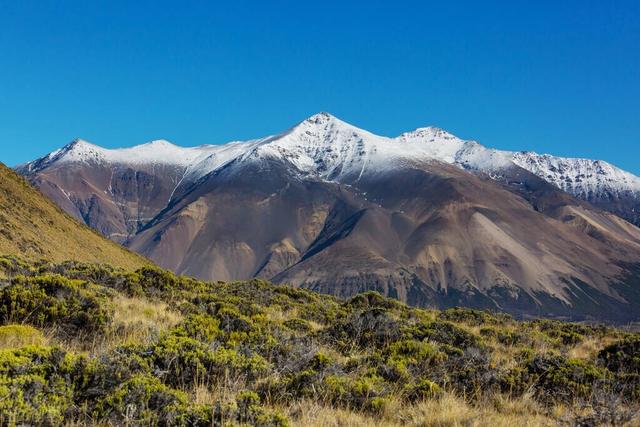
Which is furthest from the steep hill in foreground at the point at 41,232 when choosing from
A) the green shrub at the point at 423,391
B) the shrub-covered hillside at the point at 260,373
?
the green shrub at the point at 423,391

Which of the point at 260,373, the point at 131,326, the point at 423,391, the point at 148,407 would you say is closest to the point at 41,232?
the point at 131,326

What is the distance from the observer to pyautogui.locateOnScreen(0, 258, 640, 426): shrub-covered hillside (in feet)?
19.1

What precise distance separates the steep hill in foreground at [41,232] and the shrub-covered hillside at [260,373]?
2851cm

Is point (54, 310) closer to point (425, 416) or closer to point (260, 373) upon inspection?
point (260, 373)

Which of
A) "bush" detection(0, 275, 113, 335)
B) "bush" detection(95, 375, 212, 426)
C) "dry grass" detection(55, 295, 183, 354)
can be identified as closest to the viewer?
"bush" detection(95, 375, 212, 426)

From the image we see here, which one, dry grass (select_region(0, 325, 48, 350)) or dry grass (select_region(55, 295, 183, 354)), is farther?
dry grass (select_region(55, 295, 183, 354))

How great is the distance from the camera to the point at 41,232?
43.4 meters

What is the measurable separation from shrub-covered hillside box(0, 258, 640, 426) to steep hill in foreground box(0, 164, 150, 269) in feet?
93.5

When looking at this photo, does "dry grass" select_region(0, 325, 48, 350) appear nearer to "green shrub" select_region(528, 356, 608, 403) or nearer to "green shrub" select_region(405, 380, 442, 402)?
"green shrub" select_region(405, 380, 442, 402)

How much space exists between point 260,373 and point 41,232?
42.4 meters

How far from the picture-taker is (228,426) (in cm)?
535

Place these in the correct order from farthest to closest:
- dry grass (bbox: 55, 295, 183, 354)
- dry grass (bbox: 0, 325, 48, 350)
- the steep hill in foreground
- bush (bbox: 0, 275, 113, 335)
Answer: the steep hill in foreground < bush (bbox: 0, 275, 113, 335) < dry grass (bbox: 55, 295, 183, 354) < dry grass (bbox: 0, 325, 48, 350)

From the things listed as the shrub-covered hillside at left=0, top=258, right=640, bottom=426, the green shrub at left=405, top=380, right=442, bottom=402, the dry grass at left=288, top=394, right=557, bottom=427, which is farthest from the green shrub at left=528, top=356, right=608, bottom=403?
the green shrub at left=405, top=380, right=442, bottom=402

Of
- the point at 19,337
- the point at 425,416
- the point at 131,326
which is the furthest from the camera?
the point at 131,326
